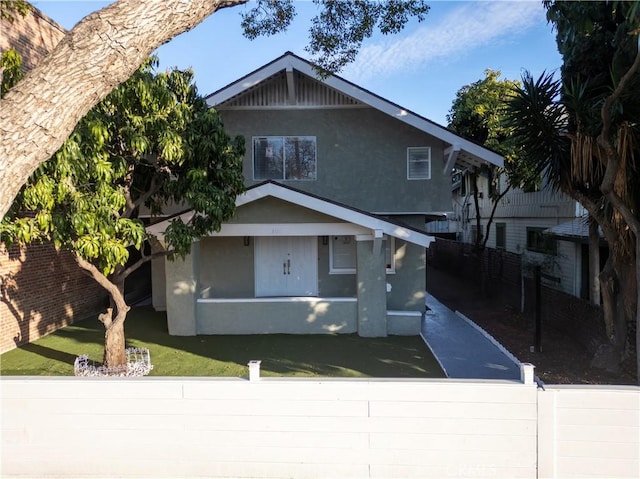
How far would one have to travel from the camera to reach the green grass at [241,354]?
754cm

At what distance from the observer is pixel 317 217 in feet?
32.1

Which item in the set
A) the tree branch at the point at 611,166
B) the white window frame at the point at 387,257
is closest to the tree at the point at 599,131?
the tree branch at the point at 611,166

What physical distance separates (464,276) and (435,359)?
12.5m

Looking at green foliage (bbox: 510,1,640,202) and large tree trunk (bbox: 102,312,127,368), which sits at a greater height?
green foliage (bbox: 510,1,640,202)

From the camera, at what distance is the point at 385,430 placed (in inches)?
156

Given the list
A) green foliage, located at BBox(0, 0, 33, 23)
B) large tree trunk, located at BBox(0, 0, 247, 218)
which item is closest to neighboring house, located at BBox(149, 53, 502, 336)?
green foliage, located at BBox(0, 0, 33, 23)

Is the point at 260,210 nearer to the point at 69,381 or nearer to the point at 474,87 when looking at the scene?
the point at 69,381

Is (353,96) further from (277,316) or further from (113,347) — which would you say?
(113,347)

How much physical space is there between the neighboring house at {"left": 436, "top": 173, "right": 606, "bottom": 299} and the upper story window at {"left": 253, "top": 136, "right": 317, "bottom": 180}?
6.42m

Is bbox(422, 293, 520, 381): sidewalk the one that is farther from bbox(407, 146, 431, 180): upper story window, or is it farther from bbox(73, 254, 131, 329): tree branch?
bbox(73, 254, 131, 329): tree branch

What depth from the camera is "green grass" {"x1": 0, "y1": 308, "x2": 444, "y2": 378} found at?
7.54m

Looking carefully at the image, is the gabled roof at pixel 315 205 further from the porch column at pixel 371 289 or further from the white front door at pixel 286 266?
the white front door at pixel 286 266

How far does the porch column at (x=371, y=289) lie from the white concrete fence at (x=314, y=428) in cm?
585

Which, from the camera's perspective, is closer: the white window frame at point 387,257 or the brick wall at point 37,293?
the brick wall at point 37,293
